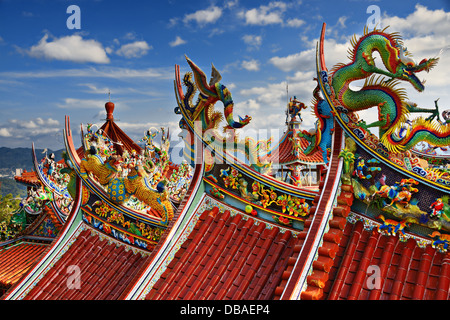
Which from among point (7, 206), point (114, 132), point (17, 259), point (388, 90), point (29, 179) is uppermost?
point (388, 90)

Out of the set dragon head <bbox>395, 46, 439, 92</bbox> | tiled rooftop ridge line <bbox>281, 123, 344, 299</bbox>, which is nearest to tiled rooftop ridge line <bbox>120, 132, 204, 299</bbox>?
tiled rooftop ridge line <bbox>281, 123, 344, 299</bbox>

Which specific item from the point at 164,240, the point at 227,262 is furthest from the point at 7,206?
the point at 227,262

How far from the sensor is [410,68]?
3768mm

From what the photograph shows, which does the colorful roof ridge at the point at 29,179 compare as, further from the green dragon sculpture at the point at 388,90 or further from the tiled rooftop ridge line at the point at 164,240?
the green dragon sculpture at the point at 388,90

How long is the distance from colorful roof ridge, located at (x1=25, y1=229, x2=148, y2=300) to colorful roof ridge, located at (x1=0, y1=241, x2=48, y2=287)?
1.98m

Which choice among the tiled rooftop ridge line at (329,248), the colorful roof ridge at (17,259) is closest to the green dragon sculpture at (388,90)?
the tiled rooftop ridge line at (329,248)

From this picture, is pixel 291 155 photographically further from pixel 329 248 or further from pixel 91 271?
pixel 329 248

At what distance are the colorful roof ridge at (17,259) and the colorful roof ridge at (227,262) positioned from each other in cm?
446

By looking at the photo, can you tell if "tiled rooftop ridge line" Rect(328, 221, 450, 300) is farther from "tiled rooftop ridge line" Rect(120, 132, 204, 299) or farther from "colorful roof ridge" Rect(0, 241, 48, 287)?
"colorful roof ridge" Rect(0, 241, 48, 287)

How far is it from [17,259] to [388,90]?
8.67 meters

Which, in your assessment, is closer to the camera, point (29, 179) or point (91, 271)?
point (91, 271)

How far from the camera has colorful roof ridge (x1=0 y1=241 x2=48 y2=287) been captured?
7.93 m

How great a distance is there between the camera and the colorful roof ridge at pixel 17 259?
26.0ft

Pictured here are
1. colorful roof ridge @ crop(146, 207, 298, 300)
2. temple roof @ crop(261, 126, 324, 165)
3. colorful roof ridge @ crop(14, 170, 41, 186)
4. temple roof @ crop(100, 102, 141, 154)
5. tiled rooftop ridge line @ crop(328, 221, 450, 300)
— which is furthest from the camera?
temple roof @ crop(261, 126, 324, 165)
